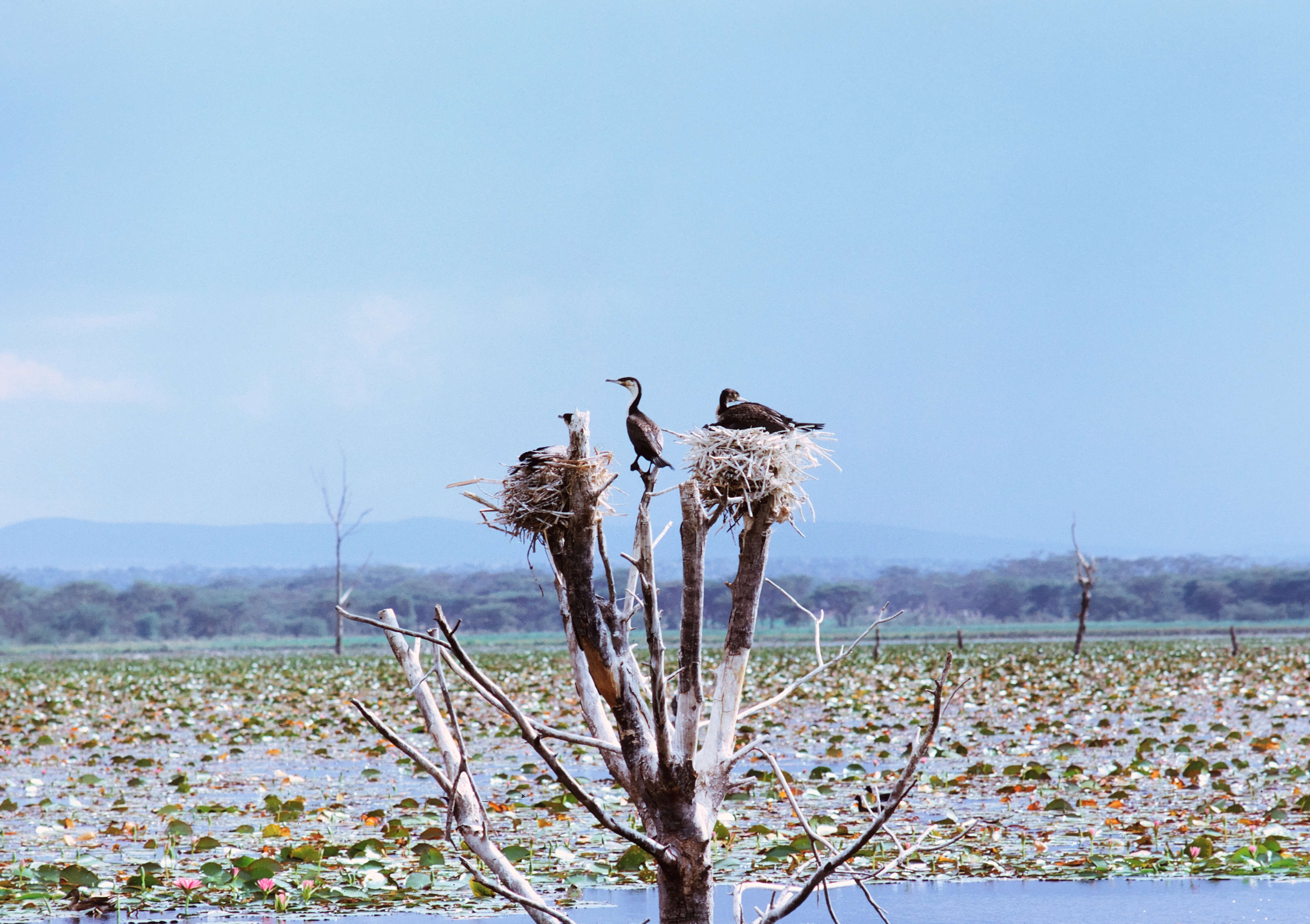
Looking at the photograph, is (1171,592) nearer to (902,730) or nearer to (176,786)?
(902,730)

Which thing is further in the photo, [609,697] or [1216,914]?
[1216,914]

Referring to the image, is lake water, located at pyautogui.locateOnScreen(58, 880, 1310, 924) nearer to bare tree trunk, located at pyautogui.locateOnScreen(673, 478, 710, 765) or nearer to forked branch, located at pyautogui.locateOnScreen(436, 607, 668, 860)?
bare tree trunk, located at pyautogui.locateOnScreen(673, 478, 710, 765)

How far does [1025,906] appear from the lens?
6.35m

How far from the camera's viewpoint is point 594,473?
3451 mm

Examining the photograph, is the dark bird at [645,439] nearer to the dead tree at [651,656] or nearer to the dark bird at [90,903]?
the dead tree at [651,656]

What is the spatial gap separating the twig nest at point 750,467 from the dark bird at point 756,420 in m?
0.03

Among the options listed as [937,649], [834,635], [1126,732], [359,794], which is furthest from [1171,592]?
[359,794]

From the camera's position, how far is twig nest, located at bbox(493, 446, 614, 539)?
3.40 m

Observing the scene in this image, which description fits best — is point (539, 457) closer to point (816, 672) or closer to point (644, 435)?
point (644, 435)

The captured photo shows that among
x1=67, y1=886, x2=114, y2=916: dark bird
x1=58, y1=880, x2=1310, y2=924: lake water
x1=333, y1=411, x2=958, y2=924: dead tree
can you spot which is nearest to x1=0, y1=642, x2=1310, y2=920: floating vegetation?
x1=67, y1=886, x2=114, y2=916: dark bird

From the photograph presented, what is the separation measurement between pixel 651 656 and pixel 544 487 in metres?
0.62

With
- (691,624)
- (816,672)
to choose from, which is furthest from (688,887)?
(691,624)

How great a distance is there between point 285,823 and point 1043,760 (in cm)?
698

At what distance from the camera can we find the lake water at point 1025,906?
6105 millimetres
